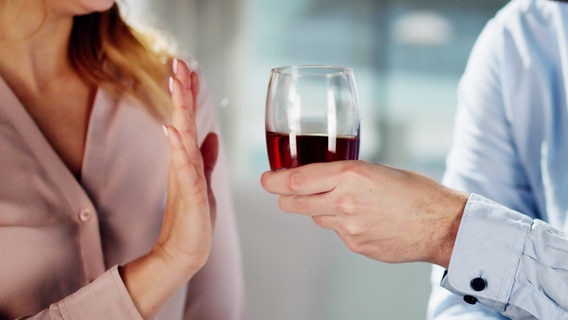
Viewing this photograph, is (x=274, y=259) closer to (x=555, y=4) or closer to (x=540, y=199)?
(x=540, y=199)

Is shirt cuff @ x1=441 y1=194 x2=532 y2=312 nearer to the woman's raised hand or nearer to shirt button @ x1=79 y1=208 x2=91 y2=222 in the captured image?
the woman's raised hand

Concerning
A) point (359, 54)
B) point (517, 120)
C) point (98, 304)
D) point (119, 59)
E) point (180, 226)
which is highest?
point (119, 59)

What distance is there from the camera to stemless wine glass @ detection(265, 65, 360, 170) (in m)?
1.11

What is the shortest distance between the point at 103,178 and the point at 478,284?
2.49 feet

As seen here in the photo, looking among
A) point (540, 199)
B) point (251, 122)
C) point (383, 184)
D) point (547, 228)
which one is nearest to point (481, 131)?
point (540, 199)

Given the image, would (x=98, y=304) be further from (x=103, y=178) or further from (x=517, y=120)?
(x=517, y=120)

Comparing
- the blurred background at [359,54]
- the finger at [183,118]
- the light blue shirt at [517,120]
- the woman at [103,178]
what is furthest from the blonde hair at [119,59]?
the blurred background at [359,54]

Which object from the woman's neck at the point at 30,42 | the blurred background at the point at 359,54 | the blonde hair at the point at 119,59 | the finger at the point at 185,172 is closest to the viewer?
the finger at the point at 185,172

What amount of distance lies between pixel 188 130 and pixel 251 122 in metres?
5.29

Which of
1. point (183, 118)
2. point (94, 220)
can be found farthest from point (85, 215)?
point (183, 118)

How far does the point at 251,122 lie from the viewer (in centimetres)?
654

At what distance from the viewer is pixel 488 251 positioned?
50.3 inches

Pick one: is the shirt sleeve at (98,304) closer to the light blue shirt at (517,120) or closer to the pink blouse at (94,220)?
the pink blouse at (94,220)

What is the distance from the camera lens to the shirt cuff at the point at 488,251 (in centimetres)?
125
